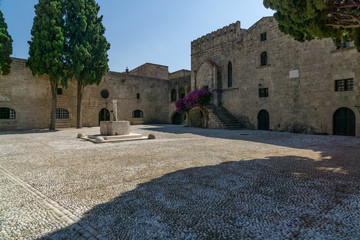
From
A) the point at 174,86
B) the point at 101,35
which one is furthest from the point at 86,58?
the point at 174,86

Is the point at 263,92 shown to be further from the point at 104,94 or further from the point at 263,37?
the point at 104,94

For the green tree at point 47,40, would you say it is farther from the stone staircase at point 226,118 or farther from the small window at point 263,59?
the small window at point 263,59

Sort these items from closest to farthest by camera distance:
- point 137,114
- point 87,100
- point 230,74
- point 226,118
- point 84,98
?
point 226,118
point 230,74
point 84,98
point 87,100
point 137,114

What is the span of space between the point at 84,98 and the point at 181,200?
72.7 ft

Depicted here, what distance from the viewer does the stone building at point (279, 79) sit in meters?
12.3

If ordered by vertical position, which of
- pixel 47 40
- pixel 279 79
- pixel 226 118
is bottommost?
pixel 226 118

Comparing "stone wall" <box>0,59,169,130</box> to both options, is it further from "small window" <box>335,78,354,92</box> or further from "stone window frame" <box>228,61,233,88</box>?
"small window" <box>335,78,354,92</box>

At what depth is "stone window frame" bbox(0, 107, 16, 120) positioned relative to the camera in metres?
17.9

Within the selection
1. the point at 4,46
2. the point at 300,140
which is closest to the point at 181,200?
the point at 300,140

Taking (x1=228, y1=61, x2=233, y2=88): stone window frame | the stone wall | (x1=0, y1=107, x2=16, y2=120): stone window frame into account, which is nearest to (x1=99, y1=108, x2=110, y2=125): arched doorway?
the stone wall

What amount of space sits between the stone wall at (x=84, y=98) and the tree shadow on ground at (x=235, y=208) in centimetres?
1979

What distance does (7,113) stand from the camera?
18.1 meters

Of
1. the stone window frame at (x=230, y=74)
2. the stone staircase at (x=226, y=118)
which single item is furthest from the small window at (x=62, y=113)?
the stone window frame at (x=230, y=74)

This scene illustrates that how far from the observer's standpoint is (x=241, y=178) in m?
4.20
